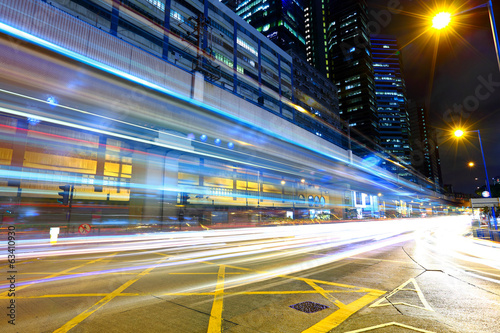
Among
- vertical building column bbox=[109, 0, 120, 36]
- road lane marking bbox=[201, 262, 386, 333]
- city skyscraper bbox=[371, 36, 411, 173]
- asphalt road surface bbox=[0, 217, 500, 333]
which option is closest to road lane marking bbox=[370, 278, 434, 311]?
asphalt road surface bbox=[0, 217, 500, 333]

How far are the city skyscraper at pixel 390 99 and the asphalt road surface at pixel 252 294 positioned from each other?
170 metres

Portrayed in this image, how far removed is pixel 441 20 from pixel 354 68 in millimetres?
154532

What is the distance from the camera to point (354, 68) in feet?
475

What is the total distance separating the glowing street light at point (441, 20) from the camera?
864 centimetres

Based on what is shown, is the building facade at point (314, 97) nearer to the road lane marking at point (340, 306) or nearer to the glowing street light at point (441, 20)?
the glowing street light at point (441, 20)

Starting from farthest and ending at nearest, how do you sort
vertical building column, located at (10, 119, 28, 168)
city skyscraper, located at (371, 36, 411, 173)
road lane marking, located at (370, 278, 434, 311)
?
city skyscraper, located at (371, 36, 411, 173), vertical building column, located at (10, 119, 28, 168), road lane marking, located at (370, 278, 434, 311)

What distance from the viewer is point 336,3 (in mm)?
159125

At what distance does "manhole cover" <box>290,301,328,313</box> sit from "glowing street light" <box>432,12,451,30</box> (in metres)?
9.98

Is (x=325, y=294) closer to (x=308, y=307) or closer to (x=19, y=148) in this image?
(x=308, y=307)

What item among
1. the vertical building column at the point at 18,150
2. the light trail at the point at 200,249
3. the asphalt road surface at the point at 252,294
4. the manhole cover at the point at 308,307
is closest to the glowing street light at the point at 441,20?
the asphalt road surface at the point at 252,294

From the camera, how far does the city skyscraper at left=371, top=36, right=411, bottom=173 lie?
539 feet

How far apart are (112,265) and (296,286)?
6.45 meters

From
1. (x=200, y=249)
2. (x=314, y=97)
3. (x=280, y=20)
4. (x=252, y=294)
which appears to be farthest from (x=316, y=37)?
(x=252, y=294)

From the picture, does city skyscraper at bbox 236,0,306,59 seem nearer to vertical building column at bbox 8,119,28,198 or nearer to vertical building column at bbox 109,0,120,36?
vertical building column at bbox 109,0,120,36
